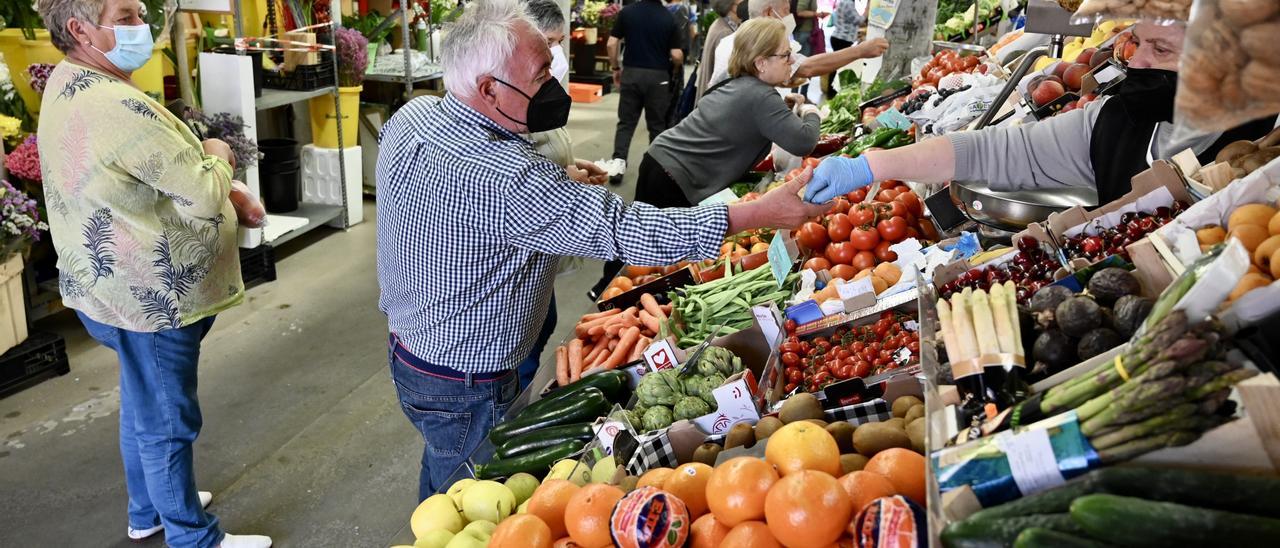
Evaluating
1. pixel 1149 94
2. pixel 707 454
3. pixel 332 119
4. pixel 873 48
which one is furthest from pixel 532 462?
pixel 332 119

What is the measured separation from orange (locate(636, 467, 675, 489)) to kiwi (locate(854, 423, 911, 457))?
15.3 inches

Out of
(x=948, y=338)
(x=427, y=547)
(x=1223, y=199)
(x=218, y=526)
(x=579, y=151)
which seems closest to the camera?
(x=948, y=338)

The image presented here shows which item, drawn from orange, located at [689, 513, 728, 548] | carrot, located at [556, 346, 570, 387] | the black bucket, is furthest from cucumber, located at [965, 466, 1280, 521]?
the black bucket

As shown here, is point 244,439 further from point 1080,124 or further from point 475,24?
point 1080,124

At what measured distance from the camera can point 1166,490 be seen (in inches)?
44.6

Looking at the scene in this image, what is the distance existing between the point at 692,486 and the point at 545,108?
1.24 meters

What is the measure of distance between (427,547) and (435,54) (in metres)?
7.47

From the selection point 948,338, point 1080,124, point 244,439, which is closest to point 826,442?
point 948,338

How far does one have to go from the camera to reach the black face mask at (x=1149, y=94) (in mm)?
2453

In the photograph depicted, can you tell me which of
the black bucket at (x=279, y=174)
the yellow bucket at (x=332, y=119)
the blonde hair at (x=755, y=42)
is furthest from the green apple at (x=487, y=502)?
the yellow bucket at (x=332, y=119)

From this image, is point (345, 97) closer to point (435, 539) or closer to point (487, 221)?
point (487, 221)

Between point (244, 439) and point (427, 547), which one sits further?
point (244, 439)

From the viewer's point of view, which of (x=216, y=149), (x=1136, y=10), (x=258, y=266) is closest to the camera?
(x=1136, y=10)

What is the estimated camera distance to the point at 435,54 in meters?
8.91
